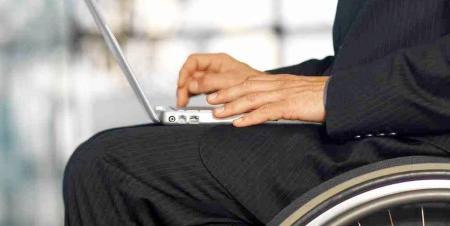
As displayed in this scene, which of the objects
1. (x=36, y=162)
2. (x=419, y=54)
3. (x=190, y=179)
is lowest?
(x=36, y=162)

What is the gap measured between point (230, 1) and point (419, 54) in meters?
1.97

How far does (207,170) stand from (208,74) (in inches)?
11.8

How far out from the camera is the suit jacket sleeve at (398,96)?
1351mm

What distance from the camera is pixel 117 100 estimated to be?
131 inches

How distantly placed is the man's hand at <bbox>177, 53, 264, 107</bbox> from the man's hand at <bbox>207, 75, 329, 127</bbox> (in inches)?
5.5

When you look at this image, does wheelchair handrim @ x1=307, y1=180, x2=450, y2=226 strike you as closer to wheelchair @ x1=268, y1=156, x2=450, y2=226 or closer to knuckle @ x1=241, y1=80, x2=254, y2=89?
wheelchair @ x1=268, y1=156, x2=450, y2=226

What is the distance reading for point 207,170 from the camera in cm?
139

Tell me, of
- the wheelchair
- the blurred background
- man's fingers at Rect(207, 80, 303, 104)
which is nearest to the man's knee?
man's fingers at Rect(207, 80, 303, 104)

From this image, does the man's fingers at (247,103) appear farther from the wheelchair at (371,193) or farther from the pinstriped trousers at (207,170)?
the wheelchair at (371,193)

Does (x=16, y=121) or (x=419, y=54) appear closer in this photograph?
(x=419, y=54)

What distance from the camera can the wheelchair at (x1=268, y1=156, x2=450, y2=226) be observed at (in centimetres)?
132

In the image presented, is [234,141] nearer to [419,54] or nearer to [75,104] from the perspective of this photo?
[419,54]

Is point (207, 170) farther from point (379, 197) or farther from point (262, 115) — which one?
point (379, 197)

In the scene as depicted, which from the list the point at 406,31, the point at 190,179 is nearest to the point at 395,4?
the point at 406,31
